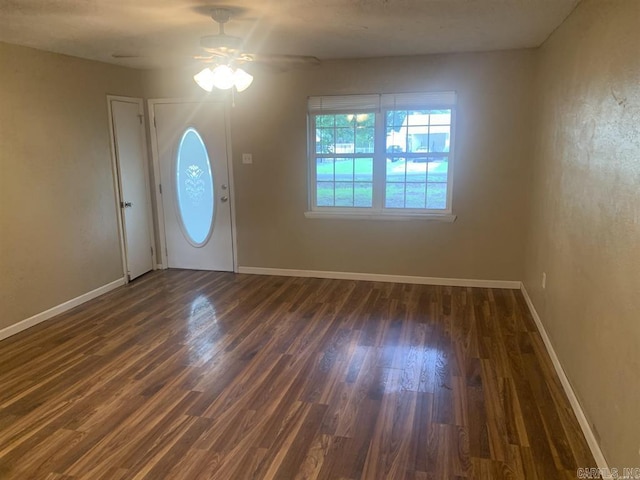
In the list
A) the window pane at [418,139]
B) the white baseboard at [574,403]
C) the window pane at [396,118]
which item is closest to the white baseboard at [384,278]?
the white baseboard at [574,403]

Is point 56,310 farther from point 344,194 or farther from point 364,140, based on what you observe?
point 364,140

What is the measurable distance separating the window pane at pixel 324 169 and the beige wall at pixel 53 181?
2.25m

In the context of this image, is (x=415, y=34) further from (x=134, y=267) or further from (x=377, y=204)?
(x=134, y=267)

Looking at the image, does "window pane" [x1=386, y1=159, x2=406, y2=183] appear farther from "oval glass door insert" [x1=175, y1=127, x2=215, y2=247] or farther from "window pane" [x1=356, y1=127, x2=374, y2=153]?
"oval glass door insert" [x1=175, y1=127, x2=215, y2=247]

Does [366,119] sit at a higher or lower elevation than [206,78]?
lower

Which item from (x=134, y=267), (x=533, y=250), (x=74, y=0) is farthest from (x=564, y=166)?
(x=134, y=267)

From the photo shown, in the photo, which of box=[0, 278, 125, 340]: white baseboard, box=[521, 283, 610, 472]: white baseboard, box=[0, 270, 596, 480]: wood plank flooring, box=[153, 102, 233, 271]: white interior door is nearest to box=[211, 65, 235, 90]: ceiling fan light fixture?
box=[0, 270, 596, 480]: wood plank flooring

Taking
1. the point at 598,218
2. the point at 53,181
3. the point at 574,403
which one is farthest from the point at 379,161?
the point at 53,181

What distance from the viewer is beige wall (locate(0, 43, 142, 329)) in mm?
3768

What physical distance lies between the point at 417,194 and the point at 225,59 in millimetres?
2653

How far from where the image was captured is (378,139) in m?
4.85

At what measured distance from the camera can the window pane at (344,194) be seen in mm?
5078

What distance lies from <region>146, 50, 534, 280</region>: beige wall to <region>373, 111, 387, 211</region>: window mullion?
25 cm

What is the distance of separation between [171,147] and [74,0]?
2878 mm
